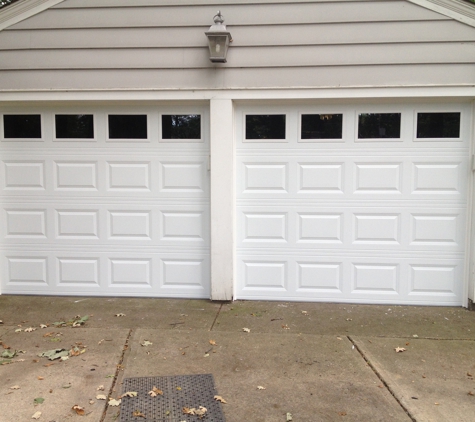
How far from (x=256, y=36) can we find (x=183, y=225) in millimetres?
2266

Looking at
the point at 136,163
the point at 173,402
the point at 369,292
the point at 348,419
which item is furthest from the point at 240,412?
the point at 136,163

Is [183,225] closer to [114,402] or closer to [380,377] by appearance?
[114,402]

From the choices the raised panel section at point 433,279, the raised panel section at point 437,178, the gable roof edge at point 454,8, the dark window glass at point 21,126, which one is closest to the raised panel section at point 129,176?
the dark window glass at point 21,126

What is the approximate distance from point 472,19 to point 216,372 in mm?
4305

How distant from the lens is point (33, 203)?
18.2ft

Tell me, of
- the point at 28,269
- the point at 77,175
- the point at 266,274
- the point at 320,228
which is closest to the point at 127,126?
the point at 77,175

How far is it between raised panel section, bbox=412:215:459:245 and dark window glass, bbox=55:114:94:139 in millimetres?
3874

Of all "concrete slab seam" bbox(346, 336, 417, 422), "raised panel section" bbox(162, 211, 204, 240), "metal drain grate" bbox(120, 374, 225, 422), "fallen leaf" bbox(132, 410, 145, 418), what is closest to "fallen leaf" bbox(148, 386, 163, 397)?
"metal drain grate" bbox(120, 374, 225, 422)

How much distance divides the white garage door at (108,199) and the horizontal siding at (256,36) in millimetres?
719

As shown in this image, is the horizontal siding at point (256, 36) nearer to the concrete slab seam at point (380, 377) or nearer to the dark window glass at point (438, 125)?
the dark window glass at point (438, 125)

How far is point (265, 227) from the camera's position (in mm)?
5391

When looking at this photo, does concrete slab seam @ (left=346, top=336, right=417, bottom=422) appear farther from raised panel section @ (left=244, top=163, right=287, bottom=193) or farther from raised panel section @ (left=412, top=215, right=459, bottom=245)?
raised panel section @ (left=244, top=163, right=287, bottom=193)

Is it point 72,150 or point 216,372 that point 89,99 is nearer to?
point 72,150

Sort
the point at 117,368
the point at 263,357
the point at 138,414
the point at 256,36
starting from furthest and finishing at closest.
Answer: the point at 256,36
the point at 263,357
the point at 117,368
the point at 138,414
